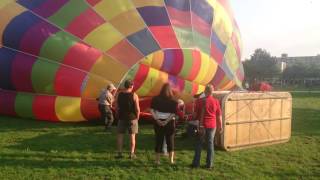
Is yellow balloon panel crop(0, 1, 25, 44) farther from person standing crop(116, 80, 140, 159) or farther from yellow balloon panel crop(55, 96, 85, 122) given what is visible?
person standing crop(116, 80, 140, 159)

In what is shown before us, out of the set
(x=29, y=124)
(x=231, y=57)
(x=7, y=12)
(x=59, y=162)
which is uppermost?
(x=7, y=12)

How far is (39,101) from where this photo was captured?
8.57 meters

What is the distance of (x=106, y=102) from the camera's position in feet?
26.5

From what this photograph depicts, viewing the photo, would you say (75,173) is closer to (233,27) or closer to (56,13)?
(56,13)

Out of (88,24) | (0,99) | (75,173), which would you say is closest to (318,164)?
(75,173)

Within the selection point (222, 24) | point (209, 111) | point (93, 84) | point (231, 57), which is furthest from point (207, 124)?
point (231, 57)

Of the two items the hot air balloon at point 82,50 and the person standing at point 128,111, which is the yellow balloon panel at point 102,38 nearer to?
the hot air balloon at point 82,50

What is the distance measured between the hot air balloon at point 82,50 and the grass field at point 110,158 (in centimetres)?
65

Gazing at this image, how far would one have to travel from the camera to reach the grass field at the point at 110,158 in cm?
551

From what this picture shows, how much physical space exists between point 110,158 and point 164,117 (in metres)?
1.07

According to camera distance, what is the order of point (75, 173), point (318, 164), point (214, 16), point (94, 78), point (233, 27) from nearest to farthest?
1. point (75, 173)
2. point (318, 164)
3. point (94, 78)
4. point (214, 16)
5. point (233, 27)

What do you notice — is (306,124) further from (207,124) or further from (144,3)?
(207,124)

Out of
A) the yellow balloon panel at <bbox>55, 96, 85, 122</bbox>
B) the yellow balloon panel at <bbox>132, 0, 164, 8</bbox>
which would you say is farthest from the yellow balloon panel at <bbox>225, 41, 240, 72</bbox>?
the yellow balloon panel at <bbox>55, 96, 85, 122</bbox>

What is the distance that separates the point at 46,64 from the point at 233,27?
17.3ft
